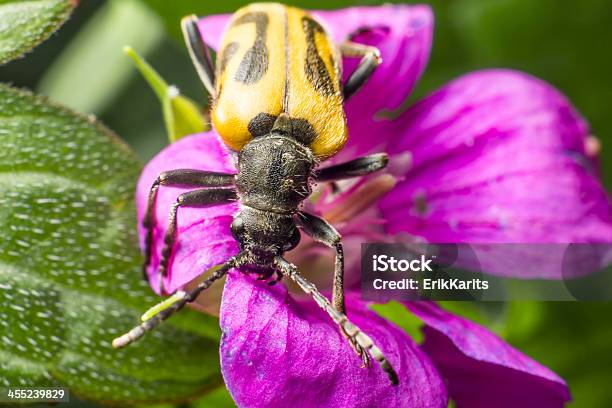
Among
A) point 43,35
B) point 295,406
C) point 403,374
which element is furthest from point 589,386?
point 43,35

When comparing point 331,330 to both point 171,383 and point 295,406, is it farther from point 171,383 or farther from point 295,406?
point 171,383

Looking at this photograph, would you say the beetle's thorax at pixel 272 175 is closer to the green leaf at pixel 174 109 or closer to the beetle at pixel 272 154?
the beetle at pixel 272 154

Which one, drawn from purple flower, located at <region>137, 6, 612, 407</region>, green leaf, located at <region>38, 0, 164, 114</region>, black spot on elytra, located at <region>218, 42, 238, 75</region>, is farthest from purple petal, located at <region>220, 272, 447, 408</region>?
Result: green leaf, located at <region>38, 0, 164, 114</region>

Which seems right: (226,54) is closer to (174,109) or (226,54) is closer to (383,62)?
(174,109)

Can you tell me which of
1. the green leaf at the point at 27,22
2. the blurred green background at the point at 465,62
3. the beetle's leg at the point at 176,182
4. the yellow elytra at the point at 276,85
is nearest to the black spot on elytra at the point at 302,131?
the yellow elytra at the point at 276,85

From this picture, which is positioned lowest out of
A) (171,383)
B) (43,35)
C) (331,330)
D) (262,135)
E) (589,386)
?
(589,386)

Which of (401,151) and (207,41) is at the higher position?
(207,41)

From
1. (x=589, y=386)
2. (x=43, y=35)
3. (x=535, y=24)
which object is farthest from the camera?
(x=535, y=24)
